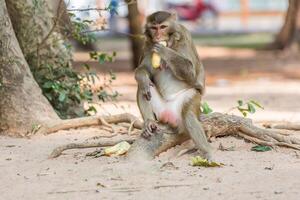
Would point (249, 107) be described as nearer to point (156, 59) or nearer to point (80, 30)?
point (156, 59)

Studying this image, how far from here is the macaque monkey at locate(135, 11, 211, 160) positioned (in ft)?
22.3

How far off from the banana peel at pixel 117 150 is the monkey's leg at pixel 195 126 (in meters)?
0.56

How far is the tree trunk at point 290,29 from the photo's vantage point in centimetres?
1950

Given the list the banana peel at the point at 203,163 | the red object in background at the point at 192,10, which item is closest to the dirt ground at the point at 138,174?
the banana peel at the point at 203,163

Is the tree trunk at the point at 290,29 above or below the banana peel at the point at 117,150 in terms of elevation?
below

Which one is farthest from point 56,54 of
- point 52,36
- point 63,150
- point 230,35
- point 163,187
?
point 230,35

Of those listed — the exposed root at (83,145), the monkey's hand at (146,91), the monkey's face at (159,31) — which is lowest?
the exposed root at (83,145)

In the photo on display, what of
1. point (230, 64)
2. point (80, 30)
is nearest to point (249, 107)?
point (80, 30)

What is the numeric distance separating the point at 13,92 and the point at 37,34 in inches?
41.8

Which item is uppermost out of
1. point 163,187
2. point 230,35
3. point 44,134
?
point 163,187

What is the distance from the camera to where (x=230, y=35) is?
3206 centimetres

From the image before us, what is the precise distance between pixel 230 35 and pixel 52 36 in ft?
76.9

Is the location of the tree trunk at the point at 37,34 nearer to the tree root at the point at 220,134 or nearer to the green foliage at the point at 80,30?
the green foliage at the point at 80,30

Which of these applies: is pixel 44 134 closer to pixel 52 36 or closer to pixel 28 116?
pixel 28 116
